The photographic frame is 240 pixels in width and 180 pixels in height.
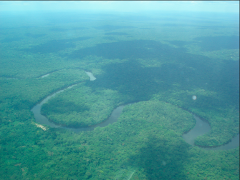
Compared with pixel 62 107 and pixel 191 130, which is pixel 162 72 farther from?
pixel 62 107

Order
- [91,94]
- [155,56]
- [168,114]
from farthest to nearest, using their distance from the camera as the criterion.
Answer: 1. [155,56]
2. [91,94]
3. [168,114]

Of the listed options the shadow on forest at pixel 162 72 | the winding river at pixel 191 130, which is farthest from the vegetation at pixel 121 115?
the winding river at pixel 191 130

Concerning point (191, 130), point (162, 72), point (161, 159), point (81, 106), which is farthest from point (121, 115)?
point (162, 72)

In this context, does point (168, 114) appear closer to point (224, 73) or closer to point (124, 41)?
point (224, 73)

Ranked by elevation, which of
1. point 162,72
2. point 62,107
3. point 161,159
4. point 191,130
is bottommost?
point 161,159

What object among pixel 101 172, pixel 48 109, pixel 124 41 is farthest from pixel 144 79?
pixel 124 41

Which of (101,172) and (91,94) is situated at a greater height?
(91,94)

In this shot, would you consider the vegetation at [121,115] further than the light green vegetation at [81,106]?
No

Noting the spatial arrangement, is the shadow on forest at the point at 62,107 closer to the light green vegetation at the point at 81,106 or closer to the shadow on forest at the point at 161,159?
the light green vegetation at the point at 81,106
